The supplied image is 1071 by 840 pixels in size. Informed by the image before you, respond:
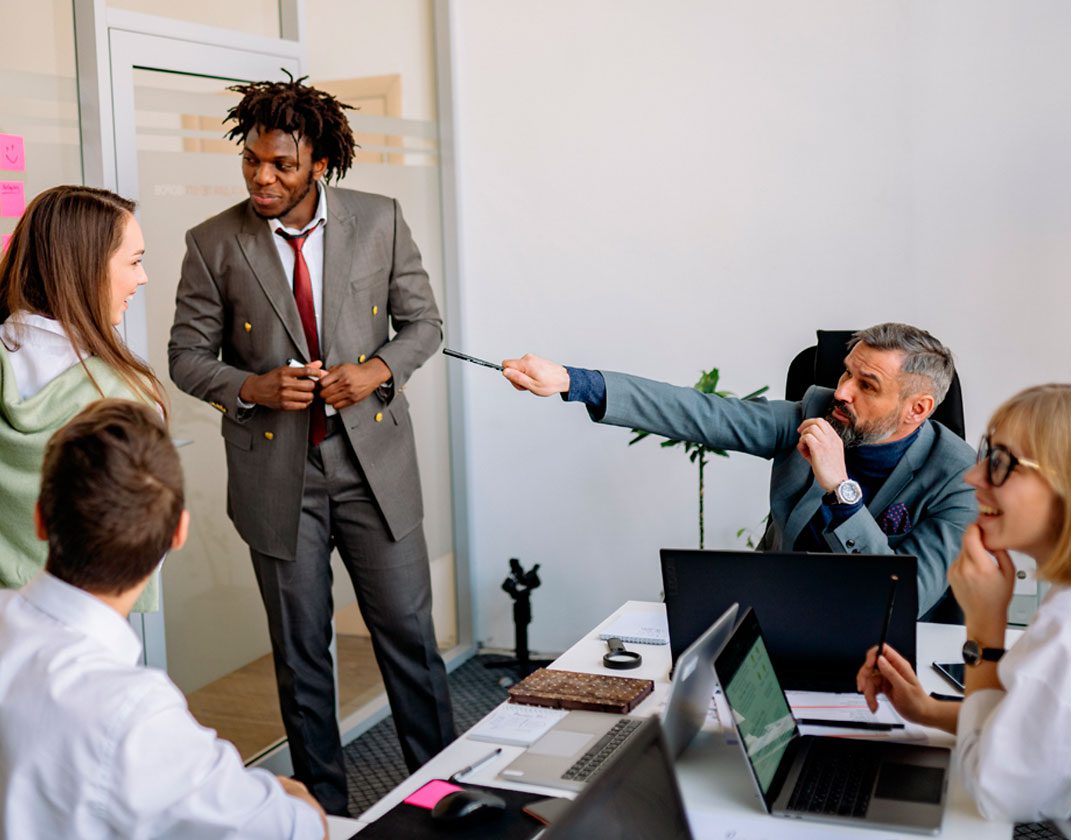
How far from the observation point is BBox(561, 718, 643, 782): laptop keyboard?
1.78 metres

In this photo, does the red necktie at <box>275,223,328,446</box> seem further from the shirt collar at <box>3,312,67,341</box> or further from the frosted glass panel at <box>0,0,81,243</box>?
the shirt collar at <box>3,312,67,341</box>

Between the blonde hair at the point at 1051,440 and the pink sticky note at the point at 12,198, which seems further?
the pink sticky note at the point at 12,198

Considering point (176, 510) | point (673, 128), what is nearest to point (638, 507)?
point (673, 128)

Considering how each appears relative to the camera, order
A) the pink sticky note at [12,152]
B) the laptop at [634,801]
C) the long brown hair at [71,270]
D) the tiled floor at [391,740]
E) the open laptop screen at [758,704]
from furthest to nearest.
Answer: the tiled floor at [391,740] < the pink sticky note at [12,152] < the long brown hair at [71,270] < the open laptop screen at [758,704] < the laptop at [634,801]

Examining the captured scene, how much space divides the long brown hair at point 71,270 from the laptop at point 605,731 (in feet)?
3.39

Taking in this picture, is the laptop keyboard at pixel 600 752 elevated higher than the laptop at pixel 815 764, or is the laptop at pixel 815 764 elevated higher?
the laptop at pixel 815 764

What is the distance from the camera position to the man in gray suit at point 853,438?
8.24ft

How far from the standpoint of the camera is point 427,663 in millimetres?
3197

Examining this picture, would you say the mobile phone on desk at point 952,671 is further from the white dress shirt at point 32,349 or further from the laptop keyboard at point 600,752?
the white dress shirt at point 32,349

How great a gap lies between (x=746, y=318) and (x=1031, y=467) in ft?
7.83

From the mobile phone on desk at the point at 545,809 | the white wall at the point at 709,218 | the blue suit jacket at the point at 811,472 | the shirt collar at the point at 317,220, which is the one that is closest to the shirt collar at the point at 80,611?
the mobile phone on desk at the point at 545,809

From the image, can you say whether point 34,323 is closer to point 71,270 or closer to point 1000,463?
point 71,270

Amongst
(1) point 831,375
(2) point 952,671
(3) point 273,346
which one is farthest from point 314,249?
(2) point 952,671

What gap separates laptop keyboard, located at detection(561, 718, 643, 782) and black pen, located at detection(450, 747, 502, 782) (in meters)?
0.13
